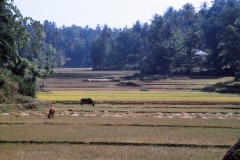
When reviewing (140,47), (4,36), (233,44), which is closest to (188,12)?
(140,47)

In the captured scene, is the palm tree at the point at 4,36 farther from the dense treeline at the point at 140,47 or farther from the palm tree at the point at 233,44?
the palm tree at the point at 233,44

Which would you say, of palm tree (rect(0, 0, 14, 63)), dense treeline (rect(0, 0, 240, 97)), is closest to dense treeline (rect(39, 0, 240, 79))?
dense treeline (rect(0, 0, 240, 97))

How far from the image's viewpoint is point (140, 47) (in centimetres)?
8212

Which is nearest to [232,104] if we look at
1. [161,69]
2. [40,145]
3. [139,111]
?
[139,111]

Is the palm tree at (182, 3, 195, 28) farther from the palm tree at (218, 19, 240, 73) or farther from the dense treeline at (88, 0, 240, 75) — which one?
the palm tree at (218, 19, 240, 73)

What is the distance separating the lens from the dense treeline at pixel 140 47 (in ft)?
58.1

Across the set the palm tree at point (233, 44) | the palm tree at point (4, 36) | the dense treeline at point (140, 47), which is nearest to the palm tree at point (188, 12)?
the dense treeline at point (140, 47)

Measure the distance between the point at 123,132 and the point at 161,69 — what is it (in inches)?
1853

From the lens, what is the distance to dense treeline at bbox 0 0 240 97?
17.7 metres

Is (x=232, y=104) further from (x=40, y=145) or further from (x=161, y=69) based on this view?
(x=161, y=69)

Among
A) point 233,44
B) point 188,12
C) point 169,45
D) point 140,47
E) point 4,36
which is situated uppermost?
point 188,12

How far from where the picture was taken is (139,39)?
81.9 metres

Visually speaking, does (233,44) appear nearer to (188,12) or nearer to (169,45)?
(169,45)

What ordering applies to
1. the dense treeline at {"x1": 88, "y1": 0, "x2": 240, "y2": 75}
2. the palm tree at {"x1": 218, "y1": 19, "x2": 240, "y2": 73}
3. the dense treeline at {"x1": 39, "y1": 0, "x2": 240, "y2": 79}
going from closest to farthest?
the palm tree at {"x1": 218, "y1": 19, "x2": 240, "y2": 73} → the dense treeline at {"x1": 88, "y1": 0, "x2": 240, "y2": 75} → the dense treeline at {"x1": 39, "y1": 0, "x2": 240, "y2": 79}
